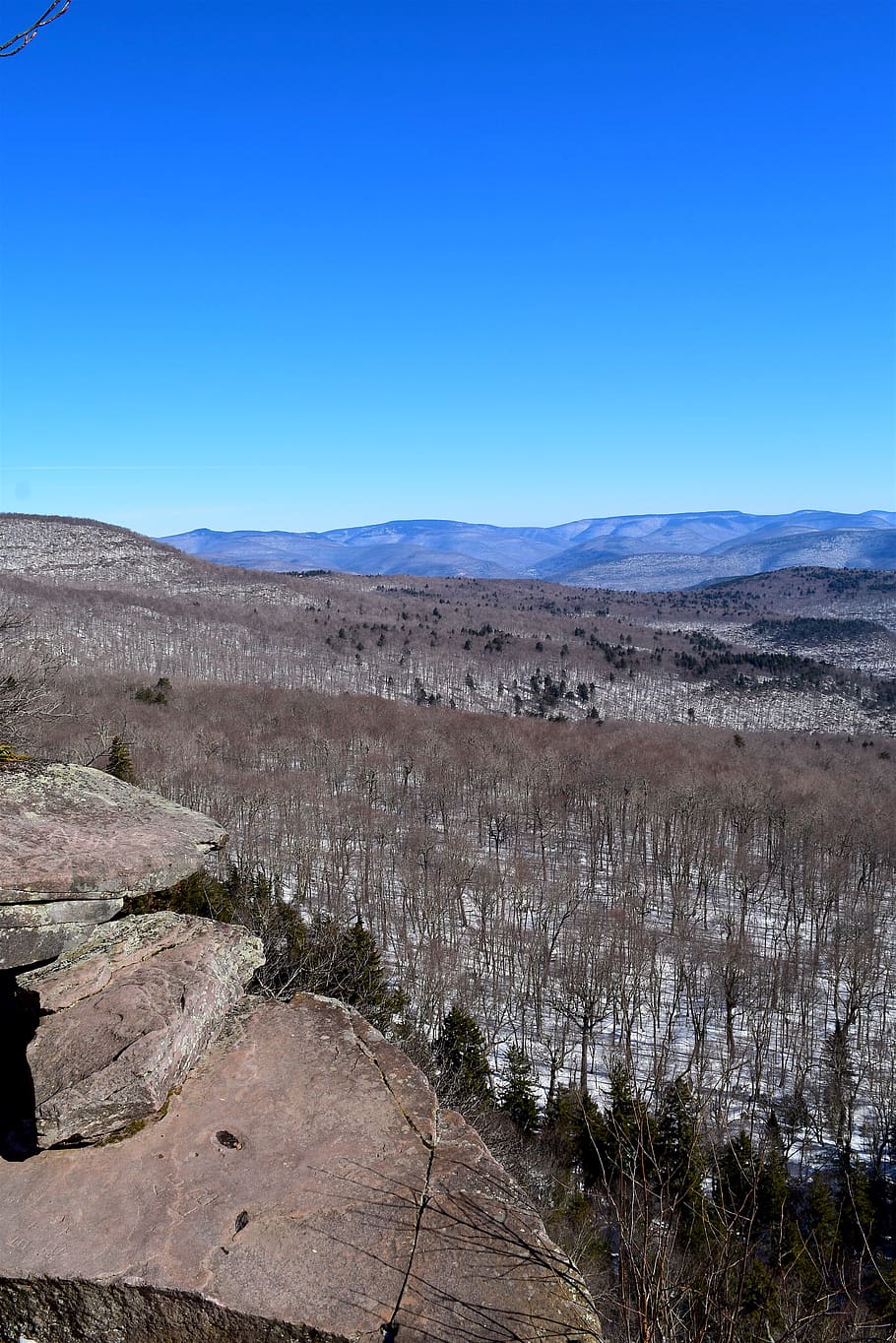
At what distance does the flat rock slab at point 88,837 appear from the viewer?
8.72m

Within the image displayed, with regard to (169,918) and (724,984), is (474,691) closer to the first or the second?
(724,984)

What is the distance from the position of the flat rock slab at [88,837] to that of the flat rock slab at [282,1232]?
242cm

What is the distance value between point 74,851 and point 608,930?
41.5 metres

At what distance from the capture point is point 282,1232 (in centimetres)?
691

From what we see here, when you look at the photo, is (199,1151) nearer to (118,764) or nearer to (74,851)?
(74,851)

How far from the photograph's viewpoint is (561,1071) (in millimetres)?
38281

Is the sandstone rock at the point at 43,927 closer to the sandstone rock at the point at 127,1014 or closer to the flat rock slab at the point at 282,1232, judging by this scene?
the sandstone rock at the point at 127,1014

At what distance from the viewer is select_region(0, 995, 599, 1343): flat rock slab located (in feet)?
20.7

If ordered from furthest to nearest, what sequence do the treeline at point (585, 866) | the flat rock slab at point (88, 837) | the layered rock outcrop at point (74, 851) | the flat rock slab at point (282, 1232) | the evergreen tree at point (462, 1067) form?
the treeline at point (585, 866) → the evergreen tree at point (462, 1067) → the flat rock slab at point (88, 837) → the layered rock outcrop at point (74, 851) → the flat rock slab at point (282, 1232)

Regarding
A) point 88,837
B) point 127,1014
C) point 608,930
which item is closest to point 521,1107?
point 608,930

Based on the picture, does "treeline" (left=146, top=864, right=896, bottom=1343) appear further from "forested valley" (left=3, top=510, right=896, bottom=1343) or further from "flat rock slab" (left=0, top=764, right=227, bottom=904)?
"flat rock slab" (left=0, top=764, right=227, bottom=904)

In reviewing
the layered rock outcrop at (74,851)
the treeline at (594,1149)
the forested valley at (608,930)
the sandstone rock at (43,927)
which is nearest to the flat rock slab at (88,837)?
the layered rock outcrop at (74,851)

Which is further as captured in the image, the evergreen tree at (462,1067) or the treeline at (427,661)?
the treeline at (427,661)

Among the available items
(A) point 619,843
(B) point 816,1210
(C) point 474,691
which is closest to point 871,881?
(A) point 619,843
